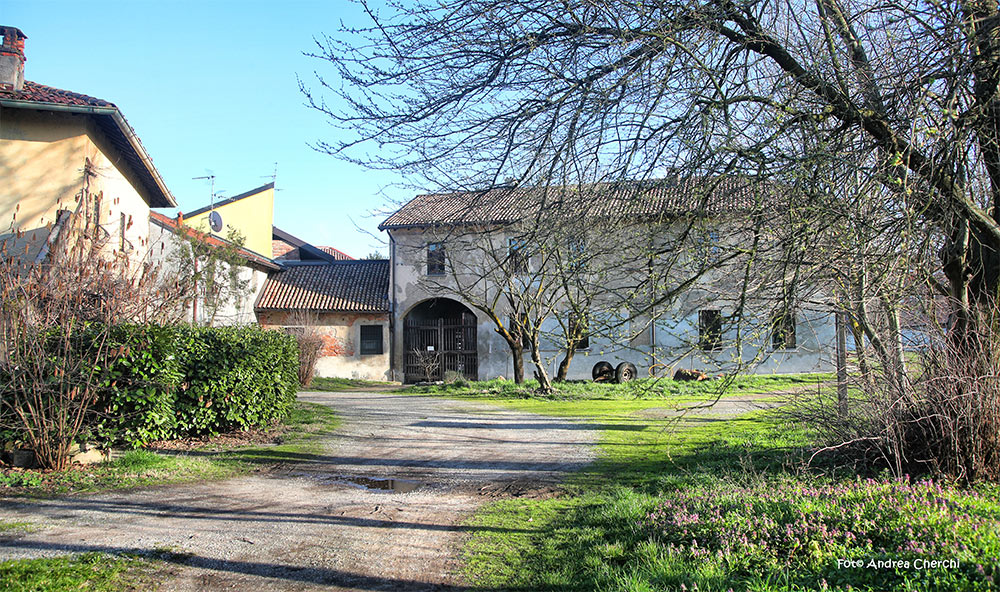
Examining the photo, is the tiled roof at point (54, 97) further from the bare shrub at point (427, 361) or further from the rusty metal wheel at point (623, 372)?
the rusty metal wheel at point (623, 372)

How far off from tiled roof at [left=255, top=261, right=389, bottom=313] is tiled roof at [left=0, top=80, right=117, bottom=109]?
564 inches

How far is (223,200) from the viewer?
25750 mm

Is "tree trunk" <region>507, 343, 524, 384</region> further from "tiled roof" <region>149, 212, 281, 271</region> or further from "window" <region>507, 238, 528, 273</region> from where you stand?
"window" <region>507, 238, 528, 273</region>

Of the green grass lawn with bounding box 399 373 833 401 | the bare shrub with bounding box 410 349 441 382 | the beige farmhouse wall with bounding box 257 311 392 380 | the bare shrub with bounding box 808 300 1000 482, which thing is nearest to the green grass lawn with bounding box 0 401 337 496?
the bare shrub with bounding box 808 300 1000 482

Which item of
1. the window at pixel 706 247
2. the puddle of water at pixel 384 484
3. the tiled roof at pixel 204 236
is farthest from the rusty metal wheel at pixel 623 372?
the window at pixel 706 247

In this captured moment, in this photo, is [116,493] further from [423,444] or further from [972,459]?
[972,459]

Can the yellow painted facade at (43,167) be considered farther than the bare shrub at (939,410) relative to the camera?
Yes

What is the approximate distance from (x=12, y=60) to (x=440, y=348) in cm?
1683

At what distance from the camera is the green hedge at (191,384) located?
7535 mm

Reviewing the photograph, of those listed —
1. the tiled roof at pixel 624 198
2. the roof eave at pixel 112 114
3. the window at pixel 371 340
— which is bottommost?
the window at pixel 371 340

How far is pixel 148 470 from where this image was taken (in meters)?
7.11

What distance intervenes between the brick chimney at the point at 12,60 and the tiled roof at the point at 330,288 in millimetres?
13984

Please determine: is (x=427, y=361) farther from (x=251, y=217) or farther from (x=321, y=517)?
(x=321, y=517)

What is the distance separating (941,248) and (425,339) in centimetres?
2189
